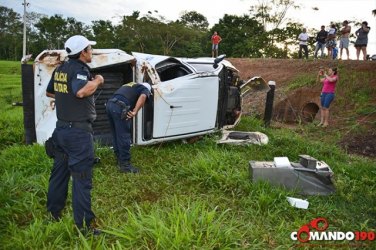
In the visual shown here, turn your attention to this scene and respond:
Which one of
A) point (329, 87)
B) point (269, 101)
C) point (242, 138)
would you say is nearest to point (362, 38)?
point (329, 87)

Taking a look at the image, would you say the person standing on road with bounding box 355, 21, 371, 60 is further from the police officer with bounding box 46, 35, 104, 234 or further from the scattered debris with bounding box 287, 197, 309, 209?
the police officer with bounding box 46, 35, 104, 234

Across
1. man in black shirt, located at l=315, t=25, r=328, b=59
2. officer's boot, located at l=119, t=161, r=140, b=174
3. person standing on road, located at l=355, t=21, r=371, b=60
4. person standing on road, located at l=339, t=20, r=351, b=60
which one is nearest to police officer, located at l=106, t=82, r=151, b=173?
officer's boot, located at l=119, t=161, r=140, b=174

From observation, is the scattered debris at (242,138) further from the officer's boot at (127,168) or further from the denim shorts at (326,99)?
the denim shorts at (326,99)

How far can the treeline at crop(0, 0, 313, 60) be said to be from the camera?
22203mm

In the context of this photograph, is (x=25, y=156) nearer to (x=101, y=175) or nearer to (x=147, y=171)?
(x=101, y=175)

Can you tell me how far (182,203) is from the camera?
3.37 m

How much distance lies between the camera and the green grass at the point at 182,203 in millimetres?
2646

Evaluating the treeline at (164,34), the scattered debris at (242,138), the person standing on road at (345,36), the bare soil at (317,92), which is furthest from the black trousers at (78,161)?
the treeline at (164,34)

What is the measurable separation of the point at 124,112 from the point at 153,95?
29.7 inches

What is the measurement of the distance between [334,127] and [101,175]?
5.92m

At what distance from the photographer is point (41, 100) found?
15.1 feet

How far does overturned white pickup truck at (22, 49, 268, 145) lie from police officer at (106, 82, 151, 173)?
1.68 ft

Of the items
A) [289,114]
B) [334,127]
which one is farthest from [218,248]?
[289,114]

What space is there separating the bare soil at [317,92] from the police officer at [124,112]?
13.7 feet
